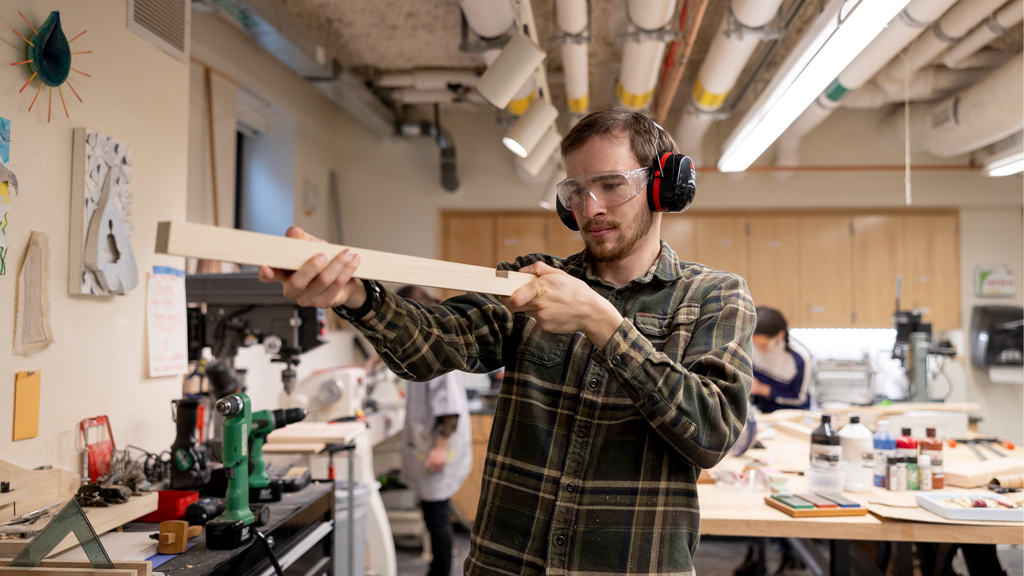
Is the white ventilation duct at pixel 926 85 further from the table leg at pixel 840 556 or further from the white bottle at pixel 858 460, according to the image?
the table leg at pixel 840 556

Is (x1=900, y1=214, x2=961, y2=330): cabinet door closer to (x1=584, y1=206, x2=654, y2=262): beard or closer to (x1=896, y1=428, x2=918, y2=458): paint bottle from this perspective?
(x1=896, y1=428, x2=918, y2=458): paint bottle

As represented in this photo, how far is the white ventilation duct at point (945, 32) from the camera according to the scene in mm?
3254

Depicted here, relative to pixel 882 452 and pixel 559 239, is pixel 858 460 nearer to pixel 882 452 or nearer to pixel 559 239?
pixel 882 452

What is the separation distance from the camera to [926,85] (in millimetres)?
4574

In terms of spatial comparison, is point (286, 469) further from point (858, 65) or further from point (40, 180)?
point (858, 65)

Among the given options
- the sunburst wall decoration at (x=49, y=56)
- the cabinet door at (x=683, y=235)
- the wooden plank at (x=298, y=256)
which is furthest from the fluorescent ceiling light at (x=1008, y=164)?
the sunburst wall decoration at (x=49, y=56)

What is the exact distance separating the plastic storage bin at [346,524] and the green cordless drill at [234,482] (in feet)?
3.17

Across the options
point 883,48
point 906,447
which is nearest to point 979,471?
point 906,447

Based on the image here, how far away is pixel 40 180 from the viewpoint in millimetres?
1802

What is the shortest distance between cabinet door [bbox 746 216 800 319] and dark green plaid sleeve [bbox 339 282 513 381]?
4827 mm

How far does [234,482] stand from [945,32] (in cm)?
392

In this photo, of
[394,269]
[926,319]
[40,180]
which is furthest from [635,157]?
[926,319]

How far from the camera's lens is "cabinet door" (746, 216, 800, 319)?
222 inches

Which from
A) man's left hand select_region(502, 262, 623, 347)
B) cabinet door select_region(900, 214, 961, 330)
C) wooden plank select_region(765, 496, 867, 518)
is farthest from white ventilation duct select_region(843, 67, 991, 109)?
man's left hand select_region(502, 262, 623, 347)
